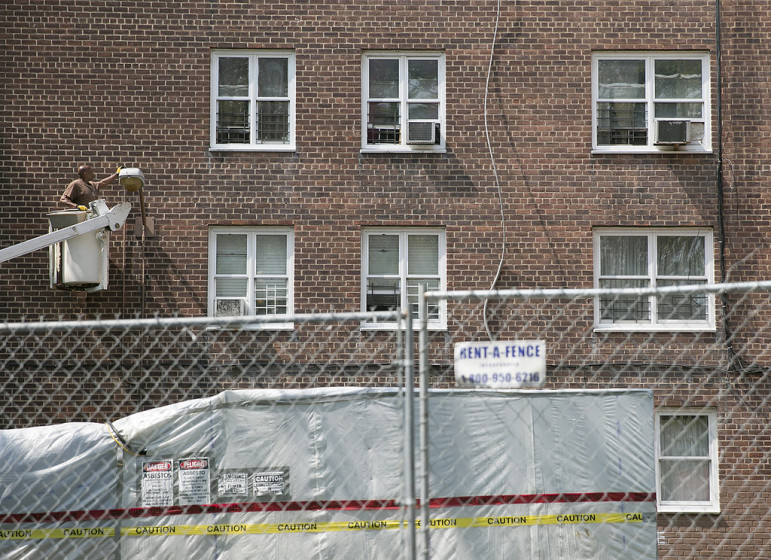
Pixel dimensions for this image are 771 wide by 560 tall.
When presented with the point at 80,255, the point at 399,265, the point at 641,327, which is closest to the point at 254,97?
the point at 399,265

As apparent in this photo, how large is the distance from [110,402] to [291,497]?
5840mm

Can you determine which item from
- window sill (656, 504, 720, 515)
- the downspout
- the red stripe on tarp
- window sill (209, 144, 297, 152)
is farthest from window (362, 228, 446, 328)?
the red stripe on tarp

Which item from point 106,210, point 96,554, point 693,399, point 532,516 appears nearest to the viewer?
point 96,554

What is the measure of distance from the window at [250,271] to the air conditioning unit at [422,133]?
269 centimetres

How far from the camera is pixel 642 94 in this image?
51.4 ft

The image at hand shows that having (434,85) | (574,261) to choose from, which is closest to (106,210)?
(434,85)

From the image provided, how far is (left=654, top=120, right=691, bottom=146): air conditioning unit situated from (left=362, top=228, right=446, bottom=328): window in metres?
4.10

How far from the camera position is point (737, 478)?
47.6ft

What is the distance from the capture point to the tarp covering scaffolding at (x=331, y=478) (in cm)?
927

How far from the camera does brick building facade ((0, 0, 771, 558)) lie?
15.1 m

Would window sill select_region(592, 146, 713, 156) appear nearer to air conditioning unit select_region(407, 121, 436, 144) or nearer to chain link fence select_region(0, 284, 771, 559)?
air conditioning unit select_region(407, 121, 436, 144)

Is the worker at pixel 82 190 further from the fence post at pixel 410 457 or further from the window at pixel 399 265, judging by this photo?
the fence post at pixel 410 457

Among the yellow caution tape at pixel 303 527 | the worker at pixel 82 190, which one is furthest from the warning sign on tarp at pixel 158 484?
the worker at pixel 82 190

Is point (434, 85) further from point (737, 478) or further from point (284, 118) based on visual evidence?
point (737, 478)
